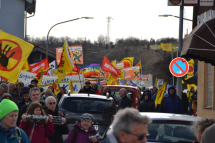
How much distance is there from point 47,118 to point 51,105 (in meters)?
1.35

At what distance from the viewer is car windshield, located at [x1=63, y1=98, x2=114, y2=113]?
36.3 ft

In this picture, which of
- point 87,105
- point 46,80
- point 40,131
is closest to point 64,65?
point 46,80

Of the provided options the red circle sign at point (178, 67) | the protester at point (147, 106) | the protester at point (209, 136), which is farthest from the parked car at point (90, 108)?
the protester at point (209, 136)

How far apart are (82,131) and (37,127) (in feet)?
3.21

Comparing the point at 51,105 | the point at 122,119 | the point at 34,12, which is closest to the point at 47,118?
the point at 51,105

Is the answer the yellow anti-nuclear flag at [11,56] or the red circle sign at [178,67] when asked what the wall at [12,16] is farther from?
the red circle sign at [178,67]

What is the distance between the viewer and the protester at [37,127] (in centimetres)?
734

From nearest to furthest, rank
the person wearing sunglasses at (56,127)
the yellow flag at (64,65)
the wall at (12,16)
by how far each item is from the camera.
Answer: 1. the person wearing sunglasses at (56,127)
2. the yellow flag at (64,65)
3. the wall at (12,16)

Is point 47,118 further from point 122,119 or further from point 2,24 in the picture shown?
point 2,24

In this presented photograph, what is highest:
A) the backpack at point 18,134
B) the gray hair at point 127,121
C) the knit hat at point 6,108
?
the gray hair at point 127,121

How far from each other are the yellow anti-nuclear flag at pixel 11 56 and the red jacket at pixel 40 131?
7568 mm

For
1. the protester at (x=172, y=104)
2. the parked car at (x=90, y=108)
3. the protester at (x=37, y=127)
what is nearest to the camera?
the protester at (x=37, y=127)

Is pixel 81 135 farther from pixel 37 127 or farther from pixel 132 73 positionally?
pixel 132 73

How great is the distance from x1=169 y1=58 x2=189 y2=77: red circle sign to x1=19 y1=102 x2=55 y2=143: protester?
8.79 meters
